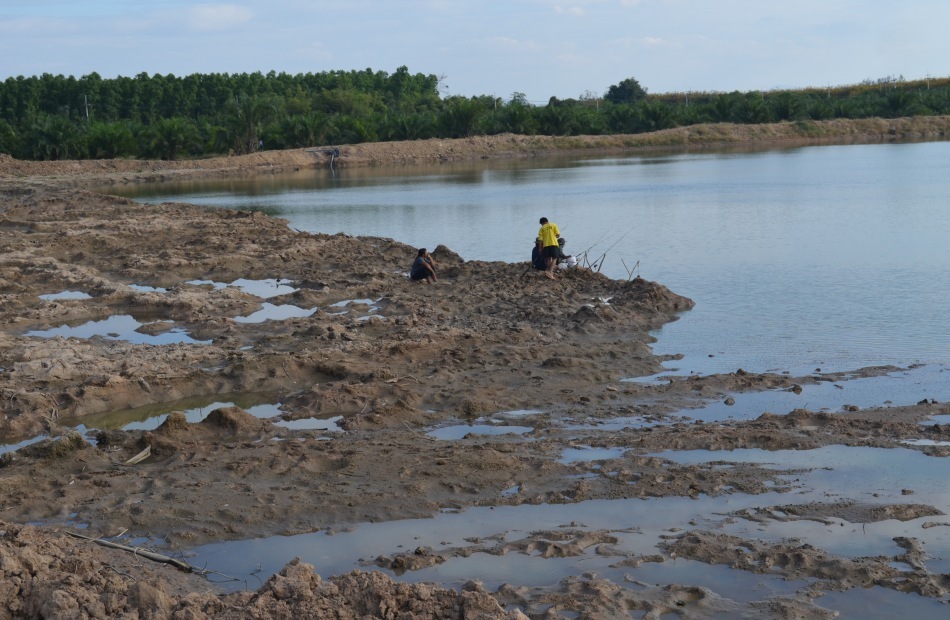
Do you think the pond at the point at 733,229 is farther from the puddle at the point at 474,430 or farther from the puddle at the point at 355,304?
the puddle at the point at 355,304

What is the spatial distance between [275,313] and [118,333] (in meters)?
2.29

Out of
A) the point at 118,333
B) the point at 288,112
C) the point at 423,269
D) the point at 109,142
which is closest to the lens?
the point at 118,333

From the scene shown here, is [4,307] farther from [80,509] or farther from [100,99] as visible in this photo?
[100,99]

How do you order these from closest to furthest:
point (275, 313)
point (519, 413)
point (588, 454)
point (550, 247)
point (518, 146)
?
point (588, 454) < point (519, 413) < point (275, 313) < point (550, 247) < point (518, 146)

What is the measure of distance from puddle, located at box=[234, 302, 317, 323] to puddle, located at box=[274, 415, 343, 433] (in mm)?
4843

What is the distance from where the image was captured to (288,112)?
80562 millimetres

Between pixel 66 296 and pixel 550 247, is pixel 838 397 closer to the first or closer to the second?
pixel 550 247

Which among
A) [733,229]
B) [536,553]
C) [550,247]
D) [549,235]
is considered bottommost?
[536,553]

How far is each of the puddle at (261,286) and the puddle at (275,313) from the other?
982mm

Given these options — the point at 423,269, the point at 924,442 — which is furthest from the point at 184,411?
the point at 423,269

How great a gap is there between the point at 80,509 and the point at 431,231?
18747mm

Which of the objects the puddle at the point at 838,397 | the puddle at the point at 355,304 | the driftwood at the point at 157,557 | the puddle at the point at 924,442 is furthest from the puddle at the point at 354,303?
the driftwood at the point at 157,557

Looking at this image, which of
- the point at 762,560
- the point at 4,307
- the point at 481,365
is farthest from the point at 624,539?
the point at 4,307

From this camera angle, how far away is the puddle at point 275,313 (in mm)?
14172
